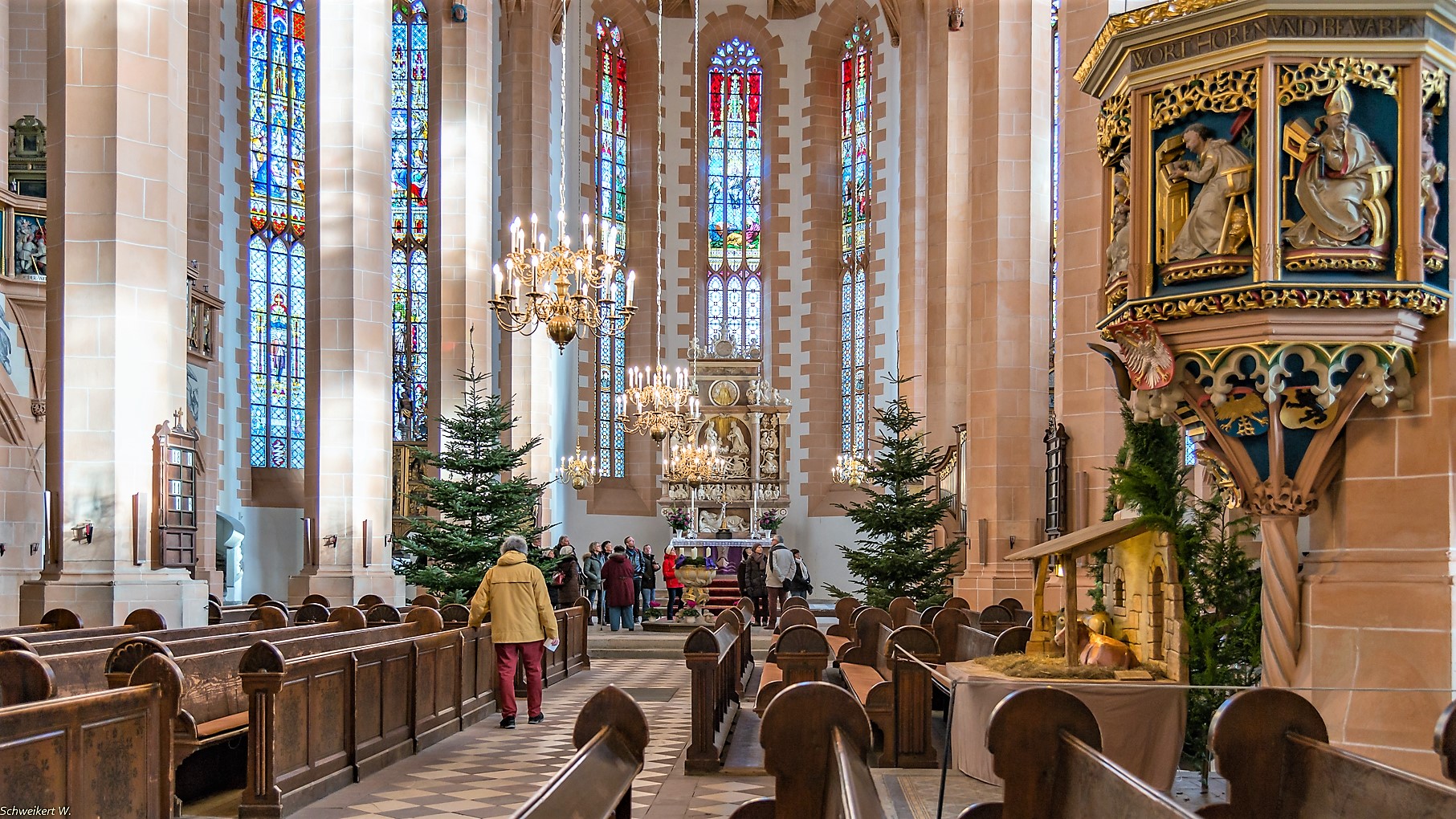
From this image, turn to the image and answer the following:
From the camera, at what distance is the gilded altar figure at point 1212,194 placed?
555 centimetres

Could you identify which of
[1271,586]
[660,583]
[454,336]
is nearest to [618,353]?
[660,583]

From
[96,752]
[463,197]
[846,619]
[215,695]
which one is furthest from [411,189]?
[96,752]

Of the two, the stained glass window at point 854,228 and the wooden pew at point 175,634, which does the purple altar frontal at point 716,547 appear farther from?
the wooden pew at point 175,634

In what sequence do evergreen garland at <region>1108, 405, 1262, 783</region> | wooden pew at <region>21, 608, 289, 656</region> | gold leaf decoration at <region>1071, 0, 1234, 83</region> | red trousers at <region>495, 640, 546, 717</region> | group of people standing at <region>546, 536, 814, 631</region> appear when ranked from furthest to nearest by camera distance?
group of people standing at <region>546, 536, 814, 631</region>, red trousers at <region>495, 640, 546, 717</region>, wooden pew at <region>21, 608, 289, 656</region>, evergreen garland at <region>1108, 405, 1262, 783</region>, gold leaf decoration at <region>1071, 0, 1234, 83</region>

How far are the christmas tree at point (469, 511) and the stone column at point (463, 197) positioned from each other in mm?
4298

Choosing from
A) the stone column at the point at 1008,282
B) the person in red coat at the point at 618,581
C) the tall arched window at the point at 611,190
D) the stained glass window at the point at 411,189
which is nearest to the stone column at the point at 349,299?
the person in red coat at the point at 618,581

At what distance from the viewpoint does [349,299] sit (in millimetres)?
15477

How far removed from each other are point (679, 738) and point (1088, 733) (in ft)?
21.7

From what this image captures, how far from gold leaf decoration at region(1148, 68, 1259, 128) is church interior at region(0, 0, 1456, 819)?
2 centimetres

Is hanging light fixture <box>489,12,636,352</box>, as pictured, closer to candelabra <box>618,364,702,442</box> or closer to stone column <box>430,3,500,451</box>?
candelabra <box>618,364,702,442</box>

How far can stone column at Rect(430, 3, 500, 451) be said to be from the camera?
67.5ft

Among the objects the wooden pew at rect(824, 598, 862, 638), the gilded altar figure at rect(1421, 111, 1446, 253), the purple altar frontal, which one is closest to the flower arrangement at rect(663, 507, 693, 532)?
the purple altar frontal

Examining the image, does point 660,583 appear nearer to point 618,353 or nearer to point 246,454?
point 618,353

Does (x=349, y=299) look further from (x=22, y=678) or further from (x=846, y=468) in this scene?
(x=846, y=468)
